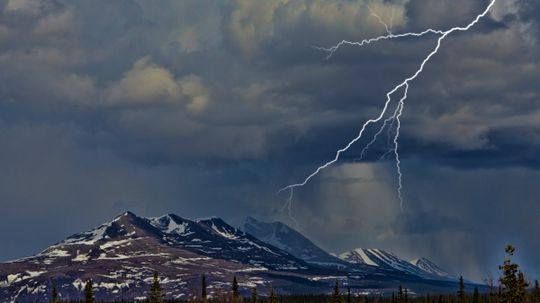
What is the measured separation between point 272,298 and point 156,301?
3916 cm

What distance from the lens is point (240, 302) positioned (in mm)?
101500

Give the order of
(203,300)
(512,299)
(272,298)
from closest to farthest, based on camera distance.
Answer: (203,300)
(512,299)
(272,298)

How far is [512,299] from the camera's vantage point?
10881 cm

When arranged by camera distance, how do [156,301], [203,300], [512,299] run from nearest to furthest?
1. [203,300]
2. [512,299]
3. [156,301]

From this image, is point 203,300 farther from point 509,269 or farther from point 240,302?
point 509,269

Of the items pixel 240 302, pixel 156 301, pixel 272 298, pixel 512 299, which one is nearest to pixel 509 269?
pixel 512 299

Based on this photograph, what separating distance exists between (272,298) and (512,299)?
8381 centimetres

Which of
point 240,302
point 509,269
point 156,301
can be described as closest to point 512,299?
point 509,269

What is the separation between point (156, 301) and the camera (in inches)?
6029

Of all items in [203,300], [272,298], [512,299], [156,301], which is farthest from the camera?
[272,298]

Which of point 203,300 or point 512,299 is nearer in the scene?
point 203,300

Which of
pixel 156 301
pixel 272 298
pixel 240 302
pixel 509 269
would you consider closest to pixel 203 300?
pixel 240 302

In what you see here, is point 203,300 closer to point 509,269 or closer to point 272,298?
point 509,269

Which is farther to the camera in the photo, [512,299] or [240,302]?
[512,299]
